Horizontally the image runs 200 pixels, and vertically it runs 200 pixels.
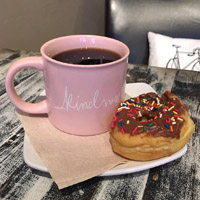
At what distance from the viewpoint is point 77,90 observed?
49 centimetres

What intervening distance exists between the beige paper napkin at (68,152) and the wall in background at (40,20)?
2.83ft

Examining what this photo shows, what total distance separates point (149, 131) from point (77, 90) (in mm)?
151

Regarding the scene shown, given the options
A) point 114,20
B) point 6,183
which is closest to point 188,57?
point 114,20

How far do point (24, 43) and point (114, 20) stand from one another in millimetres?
511

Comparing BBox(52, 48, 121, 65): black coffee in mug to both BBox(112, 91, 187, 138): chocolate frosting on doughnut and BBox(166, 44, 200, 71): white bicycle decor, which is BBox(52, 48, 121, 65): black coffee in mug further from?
BBox(166, 44, 200, 71): white bicycle decor

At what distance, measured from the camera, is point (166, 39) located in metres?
1.21

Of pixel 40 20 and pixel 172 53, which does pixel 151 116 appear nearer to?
pixel 172 53

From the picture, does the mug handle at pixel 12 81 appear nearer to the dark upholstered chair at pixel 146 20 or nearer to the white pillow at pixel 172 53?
the white pillow at pixel 172 53

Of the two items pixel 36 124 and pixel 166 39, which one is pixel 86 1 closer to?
pixel 166 39

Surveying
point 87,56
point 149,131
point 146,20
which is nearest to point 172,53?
point 146,20

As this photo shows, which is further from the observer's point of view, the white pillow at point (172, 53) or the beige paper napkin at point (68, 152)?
the white pillow at point (172, 53)

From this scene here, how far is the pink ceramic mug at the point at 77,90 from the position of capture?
47 centimetres

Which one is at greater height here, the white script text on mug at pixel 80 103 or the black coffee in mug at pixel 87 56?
the black coffee in mug at pixel 87 56

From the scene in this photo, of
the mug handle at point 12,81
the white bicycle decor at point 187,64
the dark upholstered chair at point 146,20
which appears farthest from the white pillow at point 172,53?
the mug handle at point 12,81
